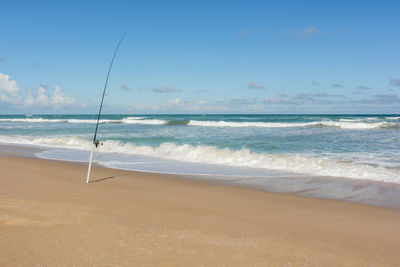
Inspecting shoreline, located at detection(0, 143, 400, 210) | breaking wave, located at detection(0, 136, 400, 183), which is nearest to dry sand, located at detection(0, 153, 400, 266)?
shoreline, located at detection(0, 143, 400, 210)

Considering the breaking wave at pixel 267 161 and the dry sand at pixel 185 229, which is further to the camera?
the breaking wave at pixel 267 161

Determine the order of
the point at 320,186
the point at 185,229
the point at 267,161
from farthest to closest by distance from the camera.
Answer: the point at 267,161
the point at 320,186
the point at 185,229

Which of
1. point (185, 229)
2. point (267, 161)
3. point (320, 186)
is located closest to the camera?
point (185, 229)

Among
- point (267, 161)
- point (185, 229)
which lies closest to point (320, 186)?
point (267, 161)

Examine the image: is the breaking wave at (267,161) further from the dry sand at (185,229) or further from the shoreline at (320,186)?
the dry sand at (185,229)

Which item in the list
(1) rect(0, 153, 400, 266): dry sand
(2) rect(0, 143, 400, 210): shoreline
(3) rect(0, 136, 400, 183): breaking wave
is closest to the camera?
(1) rect(0, 153, 400, 266): dry sand

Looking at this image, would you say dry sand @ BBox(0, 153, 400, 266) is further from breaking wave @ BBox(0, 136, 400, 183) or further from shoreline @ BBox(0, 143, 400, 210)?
breaking wave @ BBox(0, 136, 400, 183)

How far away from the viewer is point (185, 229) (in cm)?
352

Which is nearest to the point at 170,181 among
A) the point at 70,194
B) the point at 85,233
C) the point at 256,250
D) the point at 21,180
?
the point at 70,194

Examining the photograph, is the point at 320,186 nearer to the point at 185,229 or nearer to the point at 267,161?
the point at 267,161

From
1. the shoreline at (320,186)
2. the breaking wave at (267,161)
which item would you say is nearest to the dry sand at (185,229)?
the shoreline at (320,186)

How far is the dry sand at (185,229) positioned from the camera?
9.20 ft

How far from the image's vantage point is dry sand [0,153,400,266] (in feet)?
9.20

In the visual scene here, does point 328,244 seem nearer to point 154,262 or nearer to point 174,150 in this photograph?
point 154,262
